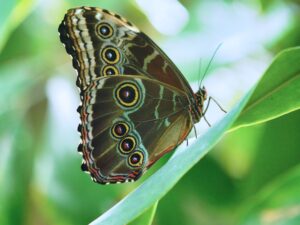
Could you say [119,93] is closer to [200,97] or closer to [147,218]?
[200,97]

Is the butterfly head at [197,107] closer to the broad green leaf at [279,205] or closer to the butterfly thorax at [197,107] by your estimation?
the butterfly thorax at [197,107]

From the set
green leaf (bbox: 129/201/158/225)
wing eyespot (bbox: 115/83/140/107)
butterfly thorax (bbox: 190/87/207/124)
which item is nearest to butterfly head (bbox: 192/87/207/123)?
butterfly thorax (bbox: 190/87/207/124)

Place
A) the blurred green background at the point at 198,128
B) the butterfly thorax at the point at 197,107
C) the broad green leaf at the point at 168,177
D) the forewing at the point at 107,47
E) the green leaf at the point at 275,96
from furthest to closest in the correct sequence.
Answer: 1. the blurred green background at the point at 198,128
2. the butterfly thorax at the point at 197,107
3. the forewing at the point at 107,47
4. the green leaf at the point at 275,96
5. the broad green leaf at the point at 168,177

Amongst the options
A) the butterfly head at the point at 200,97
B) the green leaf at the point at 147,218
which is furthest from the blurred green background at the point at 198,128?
the green leaf at the point at 147,218

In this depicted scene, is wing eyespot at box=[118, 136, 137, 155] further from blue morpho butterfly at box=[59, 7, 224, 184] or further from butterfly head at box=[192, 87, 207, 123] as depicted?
butterfly head at box=[192, 87, 207, 123]

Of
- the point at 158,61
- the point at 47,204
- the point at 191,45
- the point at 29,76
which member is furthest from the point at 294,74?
the point at 29,76

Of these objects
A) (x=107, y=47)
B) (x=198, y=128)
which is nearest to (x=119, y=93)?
(x=107, y=47)

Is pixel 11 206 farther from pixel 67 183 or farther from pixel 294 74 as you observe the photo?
pixel 294 74
